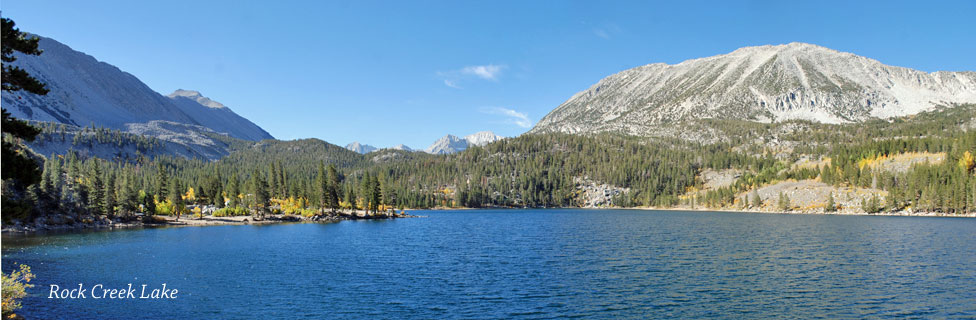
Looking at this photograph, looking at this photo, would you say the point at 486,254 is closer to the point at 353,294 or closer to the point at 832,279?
the point at 353,294

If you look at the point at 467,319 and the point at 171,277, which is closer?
the point at 467,319

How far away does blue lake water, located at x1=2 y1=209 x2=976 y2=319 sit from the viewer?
1449 inches

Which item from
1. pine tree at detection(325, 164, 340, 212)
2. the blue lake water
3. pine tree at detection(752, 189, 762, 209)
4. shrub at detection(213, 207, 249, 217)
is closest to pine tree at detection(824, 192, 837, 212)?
pine tree at detection(752, 189, 762, 209)

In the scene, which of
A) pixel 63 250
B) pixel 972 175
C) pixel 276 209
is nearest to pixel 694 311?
pixel 63 250

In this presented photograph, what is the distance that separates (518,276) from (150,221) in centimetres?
11411

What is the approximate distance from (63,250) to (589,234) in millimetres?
82153

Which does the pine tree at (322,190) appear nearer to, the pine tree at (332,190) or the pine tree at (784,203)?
the pine tree at (332,190)

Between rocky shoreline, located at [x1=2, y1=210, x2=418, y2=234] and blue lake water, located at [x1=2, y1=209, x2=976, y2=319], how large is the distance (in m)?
20.8

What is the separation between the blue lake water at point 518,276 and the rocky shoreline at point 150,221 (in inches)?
817

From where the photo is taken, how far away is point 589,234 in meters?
92.8

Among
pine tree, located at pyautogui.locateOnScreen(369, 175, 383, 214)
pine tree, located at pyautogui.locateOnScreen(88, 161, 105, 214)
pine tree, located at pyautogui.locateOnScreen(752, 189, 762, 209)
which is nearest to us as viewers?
pine tree, located at pyautogui.locateOnScreen(88, 161, 105, 214)

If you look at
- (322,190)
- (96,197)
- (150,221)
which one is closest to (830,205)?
(322,190)

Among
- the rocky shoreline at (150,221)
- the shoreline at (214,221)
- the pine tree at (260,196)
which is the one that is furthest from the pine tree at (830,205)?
the pine tree at (260,196)

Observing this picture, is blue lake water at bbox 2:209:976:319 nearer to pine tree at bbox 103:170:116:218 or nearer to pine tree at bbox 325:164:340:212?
pine tree at bbox 103:170:116:218
